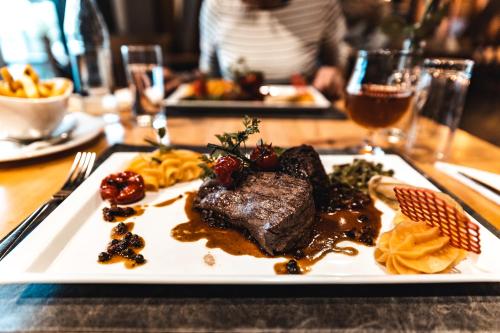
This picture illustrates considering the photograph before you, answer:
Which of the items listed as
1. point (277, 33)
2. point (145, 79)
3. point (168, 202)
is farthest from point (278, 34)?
point (168, 202)

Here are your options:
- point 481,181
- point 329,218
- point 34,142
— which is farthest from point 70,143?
point 481,181

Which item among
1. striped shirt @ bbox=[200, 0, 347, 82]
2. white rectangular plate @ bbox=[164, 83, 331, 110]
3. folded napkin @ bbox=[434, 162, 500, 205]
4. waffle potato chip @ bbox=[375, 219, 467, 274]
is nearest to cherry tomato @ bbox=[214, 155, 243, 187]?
waffle potato chip @ bbox=[375, 219, 467, 274]

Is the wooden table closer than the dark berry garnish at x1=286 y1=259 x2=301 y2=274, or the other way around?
the dark berry garnish at x1=286 y1=259 x2=301 y2=274

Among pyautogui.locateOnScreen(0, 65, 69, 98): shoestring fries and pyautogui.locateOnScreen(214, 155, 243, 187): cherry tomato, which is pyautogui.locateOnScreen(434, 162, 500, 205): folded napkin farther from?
pyautogui.locateOnScreen(0, 65, 69, 98): shoestring fries

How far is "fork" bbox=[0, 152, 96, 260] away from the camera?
1.49 m

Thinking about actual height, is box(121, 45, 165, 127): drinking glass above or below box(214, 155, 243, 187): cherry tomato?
above

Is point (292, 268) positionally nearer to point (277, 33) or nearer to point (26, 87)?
point (26, 87)

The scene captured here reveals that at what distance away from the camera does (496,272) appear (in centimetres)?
137

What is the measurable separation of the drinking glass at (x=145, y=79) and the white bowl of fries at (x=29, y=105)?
945mm

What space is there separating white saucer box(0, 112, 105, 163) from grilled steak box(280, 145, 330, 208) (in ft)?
5.96

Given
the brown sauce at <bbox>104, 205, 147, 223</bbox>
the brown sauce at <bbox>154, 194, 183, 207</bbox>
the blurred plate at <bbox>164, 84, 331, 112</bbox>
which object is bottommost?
the brown sauce at <bbox>154, 194, 183, 207</bbox>

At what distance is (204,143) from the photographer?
3.07 metres

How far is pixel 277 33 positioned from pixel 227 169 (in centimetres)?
456

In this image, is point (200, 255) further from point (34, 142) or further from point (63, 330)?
point (34, 142)
